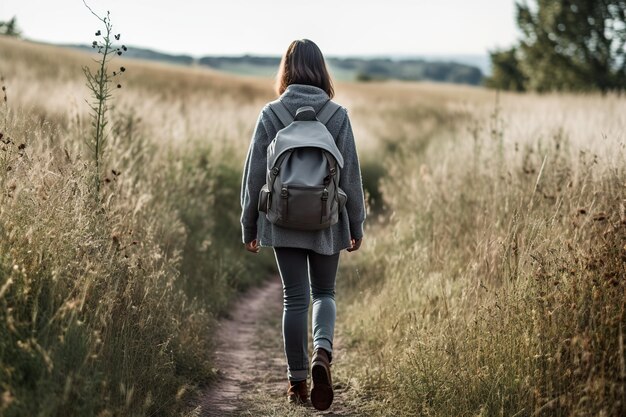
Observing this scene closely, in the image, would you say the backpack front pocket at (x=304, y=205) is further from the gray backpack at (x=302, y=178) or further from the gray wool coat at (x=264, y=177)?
the gray wool coat at (x=264, y=177)

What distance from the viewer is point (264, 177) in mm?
3830

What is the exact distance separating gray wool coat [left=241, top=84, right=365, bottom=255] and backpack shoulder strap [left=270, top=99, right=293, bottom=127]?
23 millimetres

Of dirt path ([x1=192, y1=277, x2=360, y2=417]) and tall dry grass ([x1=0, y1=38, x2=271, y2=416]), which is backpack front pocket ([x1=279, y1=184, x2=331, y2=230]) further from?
dirt path ([x1=192, y1=277, x2=360, y2=417])

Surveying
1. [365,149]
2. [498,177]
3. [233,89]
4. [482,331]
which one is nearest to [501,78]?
[233,89]

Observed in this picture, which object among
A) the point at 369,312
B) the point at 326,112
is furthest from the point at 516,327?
the point at 369,312

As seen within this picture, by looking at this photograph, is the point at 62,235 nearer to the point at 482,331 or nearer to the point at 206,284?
the point at 482,331

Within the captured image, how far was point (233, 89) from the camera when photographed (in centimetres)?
2844

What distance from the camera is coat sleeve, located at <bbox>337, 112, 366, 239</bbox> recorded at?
3.83 metres

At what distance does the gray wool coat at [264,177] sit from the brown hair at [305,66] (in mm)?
55

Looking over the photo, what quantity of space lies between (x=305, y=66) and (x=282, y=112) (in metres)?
0.31

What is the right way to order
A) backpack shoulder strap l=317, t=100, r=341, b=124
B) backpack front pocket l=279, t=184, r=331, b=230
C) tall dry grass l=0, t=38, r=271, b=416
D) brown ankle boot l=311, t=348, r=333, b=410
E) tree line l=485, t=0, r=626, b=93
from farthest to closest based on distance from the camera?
1. tree line l=485, t=0, r=626, b=93
2. backpack shoulder strap l=317, t=100, r=341, b=124
3. brown ankle boot l=311, t=348, r=333, b=410
4. backpack front pocket l=279, t=184, r=331, b=230
5. tall dry grass l=0, t=38, r=271, b=416

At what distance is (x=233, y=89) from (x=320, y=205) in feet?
84.1

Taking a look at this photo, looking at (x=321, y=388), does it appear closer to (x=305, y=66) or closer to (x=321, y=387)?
(x=321, y=387)

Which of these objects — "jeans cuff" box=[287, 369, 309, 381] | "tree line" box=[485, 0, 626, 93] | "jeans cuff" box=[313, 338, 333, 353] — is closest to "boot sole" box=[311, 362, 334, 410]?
"jeans cuff" box=[313, 338, 333, 353]
